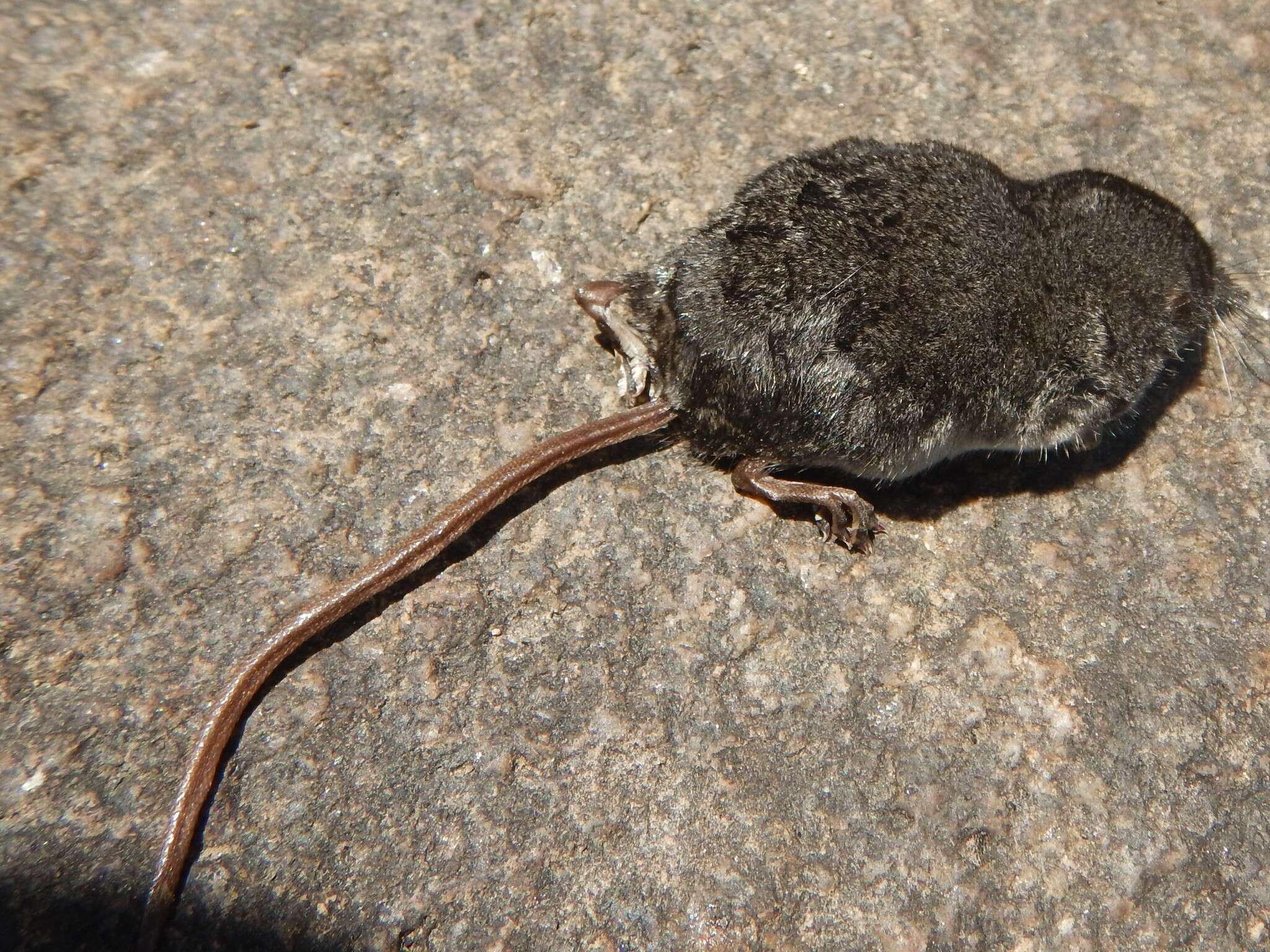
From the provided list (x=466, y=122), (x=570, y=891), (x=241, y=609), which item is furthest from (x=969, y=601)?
(x=466, y=122)

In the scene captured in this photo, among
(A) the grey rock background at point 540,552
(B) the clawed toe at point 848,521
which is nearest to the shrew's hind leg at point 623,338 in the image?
(A) the grey rock background at point 540,552

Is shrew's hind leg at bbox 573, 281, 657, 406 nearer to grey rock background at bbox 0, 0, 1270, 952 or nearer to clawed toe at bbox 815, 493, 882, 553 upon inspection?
grey rock background at bbox 0, 0, 1270, 952

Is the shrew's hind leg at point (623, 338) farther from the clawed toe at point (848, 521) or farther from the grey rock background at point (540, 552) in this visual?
the clawed toe at point (848, 521)

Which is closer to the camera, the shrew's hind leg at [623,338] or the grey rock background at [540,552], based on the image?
the grey rock background at [540,552]

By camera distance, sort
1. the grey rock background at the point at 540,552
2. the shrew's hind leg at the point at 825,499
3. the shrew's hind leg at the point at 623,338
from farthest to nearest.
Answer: the shrew's hind leg at the point at 623,338 → the shrew's hind leg at the point at 825,499 → the grey rock background at the point at 540,552

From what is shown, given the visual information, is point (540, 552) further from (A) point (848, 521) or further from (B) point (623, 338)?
(A) point (848, 521)
